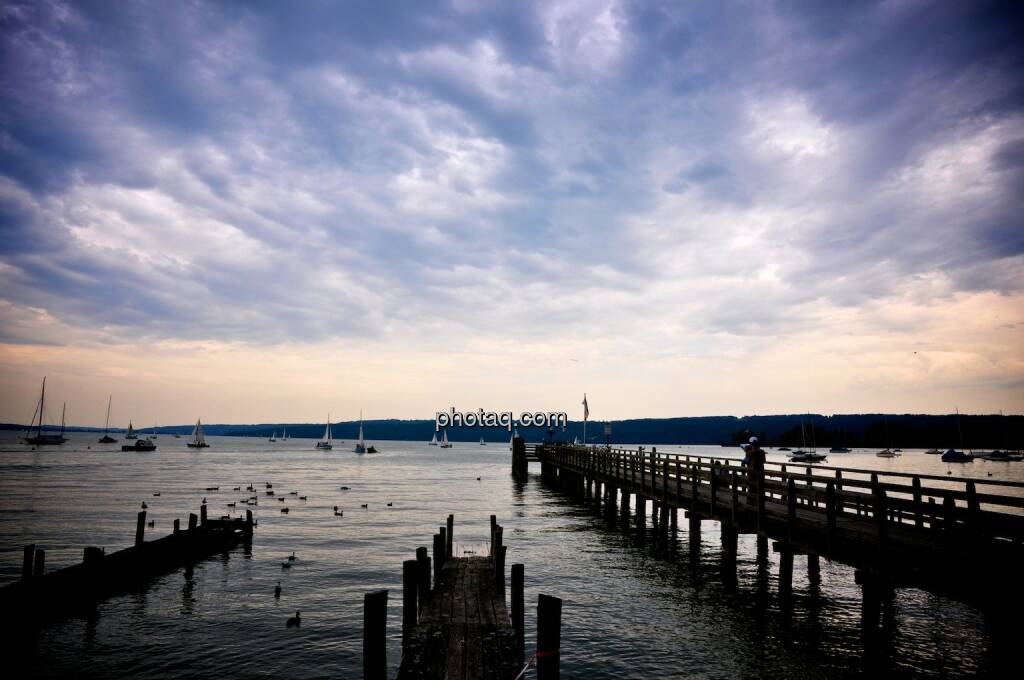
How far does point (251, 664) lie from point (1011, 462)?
173316mm

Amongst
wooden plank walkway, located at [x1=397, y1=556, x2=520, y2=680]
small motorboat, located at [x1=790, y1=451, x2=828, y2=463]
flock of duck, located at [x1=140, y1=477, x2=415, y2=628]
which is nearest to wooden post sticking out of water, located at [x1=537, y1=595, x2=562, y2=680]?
wooden plank walkway, located at [x1=397, y1=556, x2=520, y2=680]

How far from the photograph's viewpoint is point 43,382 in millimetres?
127938

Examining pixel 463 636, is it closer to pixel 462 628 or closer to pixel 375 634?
pixel 462 628

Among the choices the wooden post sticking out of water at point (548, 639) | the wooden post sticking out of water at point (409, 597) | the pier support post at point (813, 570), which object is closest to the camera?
the wooden post sticking out of water at point (548, 639)

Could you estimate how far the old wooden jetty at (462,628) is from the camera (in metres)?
7.75

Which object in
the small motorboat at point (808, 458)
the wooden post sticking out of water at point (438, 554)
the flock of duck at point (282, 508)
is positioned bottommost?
the small motorboat at point (808, 458)

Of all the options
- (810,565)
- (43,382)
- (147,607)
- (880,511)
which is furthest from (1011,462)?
(43,382)

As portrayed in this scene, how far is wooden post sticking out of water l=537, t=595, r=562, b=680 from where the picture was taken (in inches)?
293

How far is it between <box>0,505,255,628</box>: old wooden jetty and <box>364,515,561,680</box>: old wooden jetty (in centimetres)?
1087

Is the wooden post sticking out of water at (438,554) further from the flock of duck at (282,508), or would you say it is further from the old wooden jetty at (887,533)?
the old wooden jetty at (887,533)

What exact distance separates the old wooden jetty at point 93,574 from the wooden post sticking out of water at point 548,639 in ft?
49.2

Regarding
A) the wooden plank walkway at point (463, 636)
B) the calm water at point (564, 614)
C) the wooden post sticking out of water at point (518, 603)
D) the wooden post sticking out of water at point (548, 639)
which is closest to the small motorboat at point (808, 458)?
the calm water at point (564, 614)

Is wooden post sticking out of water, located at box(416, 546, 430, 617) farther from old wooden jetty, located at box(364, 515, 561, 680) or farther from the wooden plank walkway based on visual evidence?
the wooden plank walkway

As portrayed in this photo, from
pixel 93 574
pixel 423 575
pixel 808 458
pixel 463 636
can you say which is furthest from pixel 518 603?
pixel 808 458
